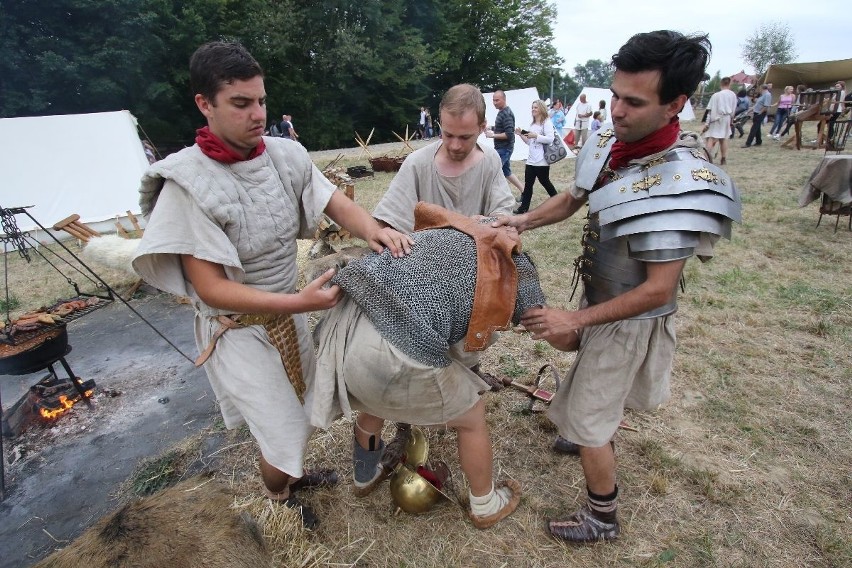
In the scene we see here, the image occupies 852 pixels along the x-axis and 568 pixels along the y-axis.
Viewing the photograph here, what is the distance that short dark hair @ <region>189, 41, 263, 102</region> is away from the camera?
1.60 metres

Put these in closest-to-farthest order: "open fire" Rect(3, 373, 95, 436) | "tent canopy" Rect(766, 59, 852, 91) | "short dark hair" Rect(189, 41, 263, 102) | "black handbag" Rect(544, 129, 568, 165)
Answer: "short dark hair" Rect(189, 41, 263, 102) < "open fire" Rect(3, 373, 95, 436) < "black handbag" Rect(544, 129, 568, 165) < "tent canopy" Rect(766, 59, 852, 91)

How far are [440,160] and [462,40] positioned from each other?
117 ft

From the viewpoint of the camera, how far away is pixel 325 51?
26.1 m

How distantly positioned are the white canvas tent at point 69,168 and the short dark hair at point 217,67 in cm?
915

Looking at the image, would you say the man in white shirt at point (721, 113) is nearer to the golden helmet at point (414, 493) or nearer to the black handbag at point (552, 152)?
the black handbag at point (552, 152)

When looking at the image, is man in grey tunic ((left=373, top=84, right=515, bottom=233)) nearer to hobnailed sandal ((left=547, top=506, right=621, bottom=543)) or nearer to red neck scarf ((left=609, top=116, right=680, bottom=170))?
red neck scarf ((left=609, top=116, right=680, bottom=170))

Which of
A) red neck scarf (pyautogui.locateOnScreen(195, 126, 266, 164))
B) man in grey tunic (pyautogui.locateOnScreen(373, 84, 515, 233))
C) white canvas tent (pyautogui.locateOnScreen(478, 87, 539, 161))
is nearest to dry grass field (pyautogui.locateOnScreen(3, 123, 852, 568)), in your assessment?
man in grey tunic (pyautogui.locateOnScreen(373, 84, 515, 233))

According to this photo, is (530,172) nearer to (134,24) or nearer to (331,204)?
(331,204)

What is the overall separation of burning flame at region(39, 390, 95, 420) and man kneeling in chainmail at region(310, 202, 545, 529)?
109 inches

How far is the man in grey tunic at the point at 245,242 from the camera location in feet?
5.37

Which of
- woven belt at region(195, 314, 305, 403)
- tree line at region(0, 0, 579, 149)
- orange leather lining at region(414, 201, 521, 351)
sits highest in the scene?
tree line at region(0, 0, 579, 149)

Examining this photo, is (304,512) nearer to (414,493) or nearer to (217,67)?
(414,493)

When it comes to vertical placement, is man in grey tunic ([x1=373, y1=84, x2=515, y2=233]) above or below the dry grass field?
above

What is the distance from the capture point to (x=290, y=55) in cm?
2633
